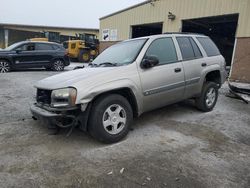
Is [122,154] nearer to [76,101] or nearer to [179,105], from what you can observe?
[76,101]

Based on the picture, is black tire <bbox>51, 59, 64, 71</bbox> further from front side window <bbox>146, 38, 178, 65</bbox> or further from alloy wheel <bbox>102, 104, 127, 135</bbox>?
alloy wheel <bbox>102, 104, 127, 135</bbox>

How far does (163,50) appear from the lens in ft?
15.1

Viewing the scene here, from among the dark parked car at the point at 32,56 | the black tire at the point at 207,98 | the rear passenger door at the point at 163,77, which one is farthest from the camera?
the dark parked car at the point at 32,56

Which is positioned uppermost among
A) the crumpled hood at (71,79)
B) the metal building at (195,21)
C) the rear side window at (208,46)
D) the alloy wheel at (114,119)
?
the metal building at (195,21)

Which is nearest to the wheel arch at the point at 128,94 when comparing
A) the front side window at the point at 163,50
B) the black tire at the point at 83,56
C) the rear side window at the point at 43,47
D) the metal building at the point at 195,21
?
the front side window at the point at 163,50

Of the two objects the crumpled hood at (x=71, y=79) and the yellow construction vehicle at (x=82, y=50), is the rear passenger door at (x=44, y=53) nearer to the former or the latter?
the yellow construction vehicle at (x=82, y=50)

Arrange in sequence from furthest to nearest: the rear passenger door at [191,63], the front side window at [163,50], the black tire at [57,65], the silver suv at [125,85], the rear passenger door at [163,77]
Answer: the black tire at [57,65] < the rear passenger door at [191,63] < the front side window at [163,50] < the rear passenger door at [163,77] < the silver suv at [125,85]

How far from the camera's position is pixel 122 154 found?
349cm

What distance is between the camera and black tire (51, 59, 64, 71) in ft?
43.6

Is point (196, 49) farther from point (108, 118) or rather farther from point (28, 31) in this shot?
point (28, 31)

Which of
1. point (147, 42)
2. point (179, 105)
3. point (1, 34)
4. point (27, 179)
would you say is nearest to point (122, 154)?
point (27, 179)

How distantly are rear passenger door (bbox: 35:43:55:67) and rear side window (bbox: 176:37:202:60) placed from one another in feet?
31.1

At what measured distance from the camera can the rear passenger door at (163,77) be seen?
4168mm

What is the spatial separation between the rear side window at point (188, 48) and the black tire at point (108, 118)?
1882 millimetres
